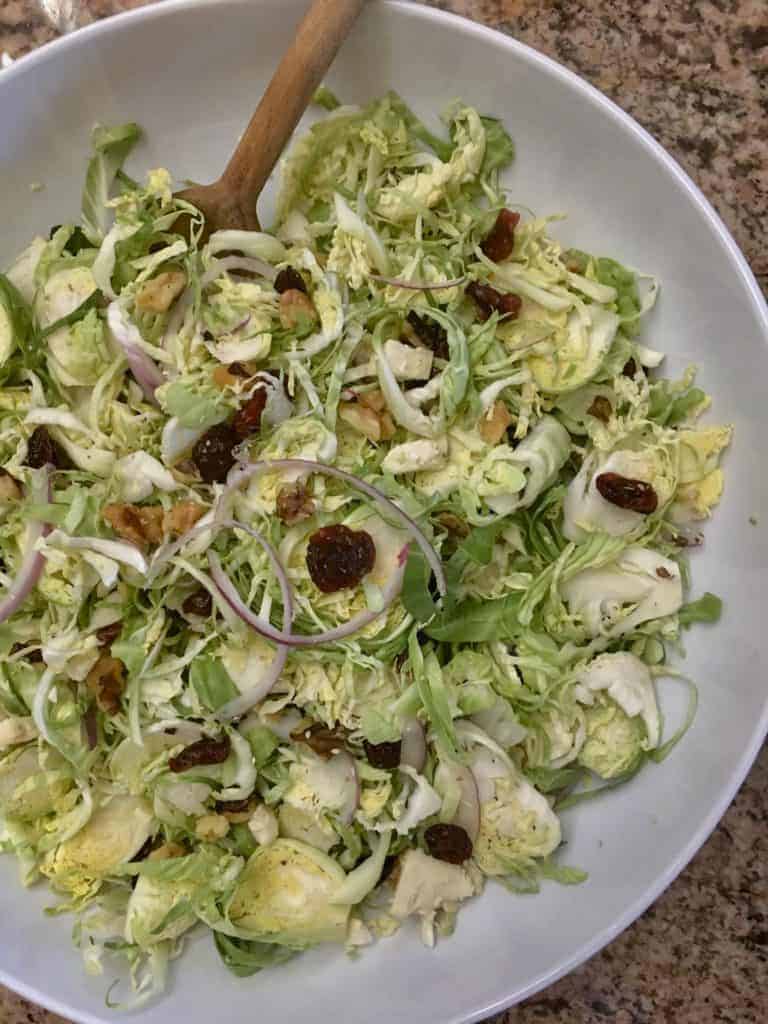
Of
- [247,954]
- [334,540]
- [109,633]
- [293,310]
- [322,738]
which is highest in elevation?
[293,310]

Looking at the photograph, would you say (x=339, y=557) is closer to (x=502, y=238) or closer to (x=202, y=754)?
(x=202, y=754)

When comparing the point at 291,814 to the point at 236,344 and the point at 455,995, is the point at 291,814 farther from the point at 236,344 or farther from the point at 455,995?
the point at 236,344

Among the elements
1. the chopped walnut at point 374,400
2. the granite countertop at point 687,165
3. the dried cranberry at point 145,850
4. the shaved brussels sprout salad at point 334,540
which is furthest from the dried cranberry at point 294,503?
the granite countertop at point 687,165

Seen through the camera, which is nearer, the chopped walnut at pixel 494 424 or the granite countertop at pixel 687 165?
the chopped walnut at pixel 494 424

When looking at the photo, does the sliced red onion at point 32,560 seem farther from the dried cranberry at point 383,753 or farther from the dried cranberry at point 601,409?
the dried cranberry at point 601,409

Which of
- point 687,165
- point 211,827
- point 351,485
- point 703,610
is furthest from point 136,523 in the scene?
point 687,165

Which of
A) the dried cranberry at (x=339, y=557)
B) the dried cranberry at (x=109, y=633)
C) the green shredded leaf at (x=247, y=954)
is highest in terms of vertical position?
the dried cranberry at (x=339, y=557)

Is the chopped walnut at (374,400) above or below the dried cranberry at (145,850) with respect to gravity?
above
